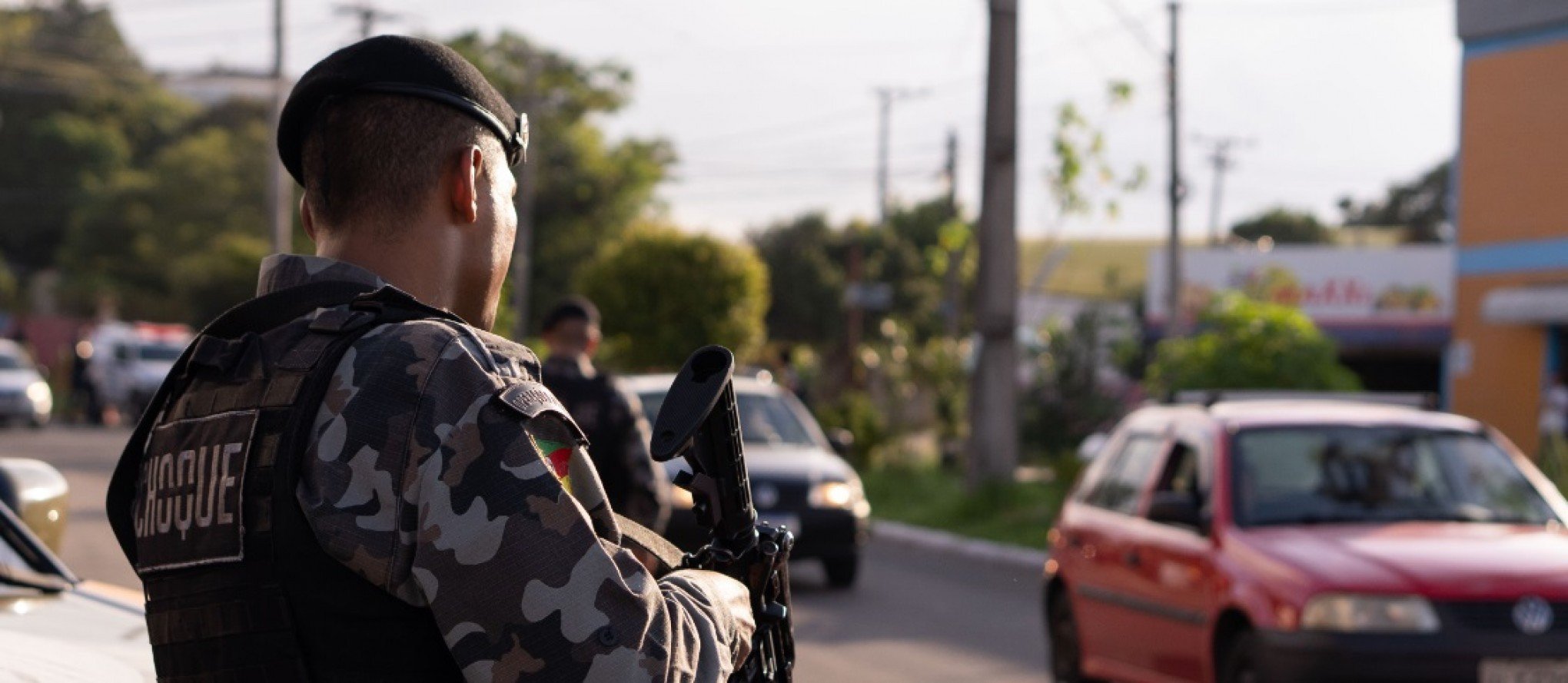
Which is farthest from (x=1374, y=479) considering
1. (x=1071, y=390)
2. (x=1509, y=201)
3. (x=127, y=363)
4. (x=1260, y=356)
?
(x=127, y=363)

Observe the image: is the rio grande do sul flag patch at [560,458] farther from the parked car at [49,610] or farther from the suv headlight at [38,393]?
the suv headlight at [38,393]

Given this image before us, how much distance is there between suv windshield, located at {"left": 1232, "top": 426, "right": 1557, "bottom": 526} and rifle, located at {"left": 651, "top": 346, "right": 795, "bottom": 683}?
19.2ft

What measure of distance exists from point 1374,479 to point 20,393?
3075 cm

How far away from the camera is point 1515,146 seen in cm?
2408

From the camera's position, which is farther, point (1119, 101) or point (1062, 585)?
point (1119, 101)

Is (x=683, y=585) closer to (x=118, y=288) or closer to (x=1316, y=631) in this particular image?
(x=1316, y=631)

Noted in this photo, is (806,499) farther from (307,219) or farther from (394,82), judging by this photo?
(394,82)

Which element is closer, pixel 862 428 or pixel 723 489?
pixel 723 489

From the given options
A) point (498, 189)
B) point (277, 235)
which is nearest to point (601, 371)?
point (498, 189)

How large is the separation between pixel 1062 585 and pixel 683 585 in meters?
7.48

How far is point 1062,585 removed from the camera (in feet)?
31.4

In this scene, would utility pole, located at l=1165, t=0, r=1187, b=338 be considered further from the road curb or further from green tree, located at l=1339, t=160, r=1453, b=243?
green tree, located at l=1339, t=160, r=1453, b=243

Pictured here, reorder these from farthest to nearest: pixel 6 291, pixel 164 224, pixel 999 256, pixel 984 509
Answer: pixel 6 291, pixel 164 224, pixel 984 509, pixel 999 256

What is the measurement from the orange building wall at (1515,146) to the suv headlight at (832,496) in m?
12.6
